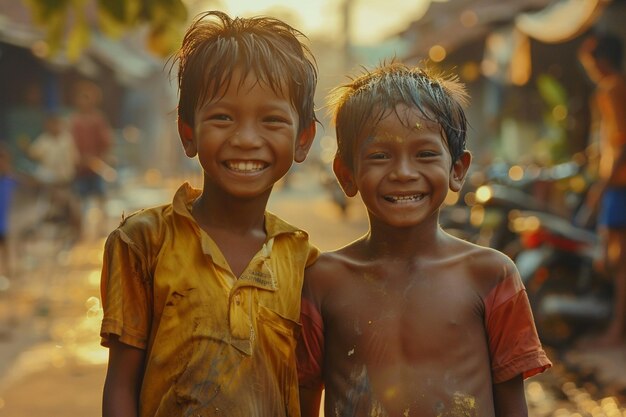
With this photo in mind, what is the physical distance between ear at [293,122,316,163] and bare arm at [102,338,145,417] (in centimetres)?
63

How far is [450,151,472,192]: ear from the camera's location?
258 centimetres

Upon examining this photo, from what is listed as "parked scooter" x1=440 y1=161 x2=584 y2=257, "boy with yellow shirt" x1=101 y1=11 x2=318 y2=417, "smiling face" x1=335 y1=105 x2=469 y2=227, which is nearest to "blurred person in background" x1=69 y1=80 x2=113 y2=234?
"parked scooter" x1=440 y1=161 x2=584 y2=257

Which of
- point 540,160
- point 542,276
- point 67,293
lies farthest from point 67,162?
point 542,276

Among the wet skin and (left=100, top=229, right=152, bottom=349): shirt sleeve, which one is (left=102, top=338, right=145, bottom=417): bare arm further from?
the wet skin

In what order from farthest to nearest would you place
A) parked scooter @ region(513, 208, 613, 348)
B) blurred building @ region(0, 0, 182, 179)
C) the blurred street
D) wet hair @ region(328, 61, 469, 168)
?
blurred building @ region(0, 0, 182, 179) < parked scooter @ region(513, 208, 613, 348) < the blurred street < wet hair @ region(328, 61, 469, 168)

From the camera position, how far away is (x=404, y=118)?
2.47 metres

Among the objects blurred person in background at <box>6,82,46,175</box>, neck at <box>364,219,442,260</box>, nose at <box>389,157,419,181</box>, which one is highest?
blurred person in background at <box>6,82,46,175</box>

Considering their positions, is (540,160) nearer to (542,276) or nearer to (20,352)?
(542,276)

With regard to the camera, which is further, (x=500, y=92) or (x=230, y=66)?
(x=500, y=92)

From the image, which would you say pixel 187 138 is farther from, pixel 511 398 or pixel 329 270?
pixel 511 398

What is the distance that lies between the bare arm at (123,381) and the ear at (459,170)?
889 mm

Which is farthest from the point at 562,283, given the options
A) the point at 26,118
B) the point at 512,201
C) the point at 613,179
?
the point at 26,118

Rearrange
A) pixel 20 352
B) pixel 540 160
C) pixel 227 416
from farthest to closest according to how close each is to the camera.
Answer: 1. pixel 540 160
2. pixel 20 352
3. pixel 227 416

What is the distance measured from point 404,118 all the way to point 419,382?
642 millimetres
